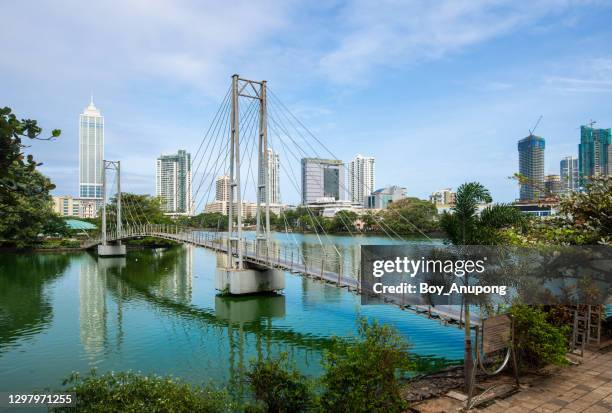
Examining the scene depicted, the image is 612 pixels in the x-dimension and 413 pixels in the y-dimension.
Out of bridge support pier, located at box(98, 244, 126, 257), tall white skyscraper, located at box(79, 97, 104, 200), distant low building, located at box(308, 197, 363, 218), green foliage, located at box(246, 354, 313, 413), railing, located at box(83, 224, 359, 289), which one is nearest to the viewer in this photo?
green foliage, located at box(246, 354, 313, 413)

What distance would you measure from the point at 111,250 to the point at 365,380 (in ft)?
119

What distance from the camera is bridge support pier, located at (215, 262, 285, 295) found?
1847 cm

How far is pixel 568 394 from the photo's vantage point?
602cm

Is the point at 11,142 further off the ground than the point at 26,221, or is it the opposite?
the point at 11,142

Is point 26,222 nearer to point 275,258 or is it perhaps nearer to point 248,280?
point 248,280

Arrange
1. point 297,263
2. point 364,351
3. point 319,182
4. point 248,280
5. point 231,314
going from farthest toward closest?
1. point 319,182
2. point 248,280
3. point 297,263
4. point 231,314
5. point 364,351

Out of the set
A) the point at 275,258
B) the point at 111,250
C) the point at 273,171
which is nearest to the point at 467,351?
the point at 275,258

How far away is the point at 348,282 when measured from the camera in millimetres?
14273

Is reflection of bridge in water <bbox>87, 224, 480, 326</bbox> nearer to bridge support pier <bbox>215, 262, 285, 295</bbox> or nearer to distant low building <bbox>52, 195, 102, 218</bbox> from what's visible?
bridge support pier <bbox>215, 262, 285, 295</bbox>

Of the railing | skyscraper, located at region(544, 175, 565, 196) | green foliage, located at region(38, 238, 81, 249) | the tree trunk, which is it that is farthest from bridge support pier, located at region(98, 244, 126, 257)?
the tree trunk

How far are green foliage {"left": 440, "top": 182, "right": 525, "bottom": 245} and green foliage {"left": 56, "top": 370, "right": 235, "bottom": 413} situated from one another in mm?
4077

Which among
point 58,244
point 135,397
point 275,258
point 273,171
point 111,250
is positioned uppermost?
point 273,171

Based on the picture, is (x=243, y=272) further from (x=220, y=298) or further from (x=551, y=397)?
(x=551, y=397)

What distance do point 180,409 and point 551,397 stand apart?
15.9ft
